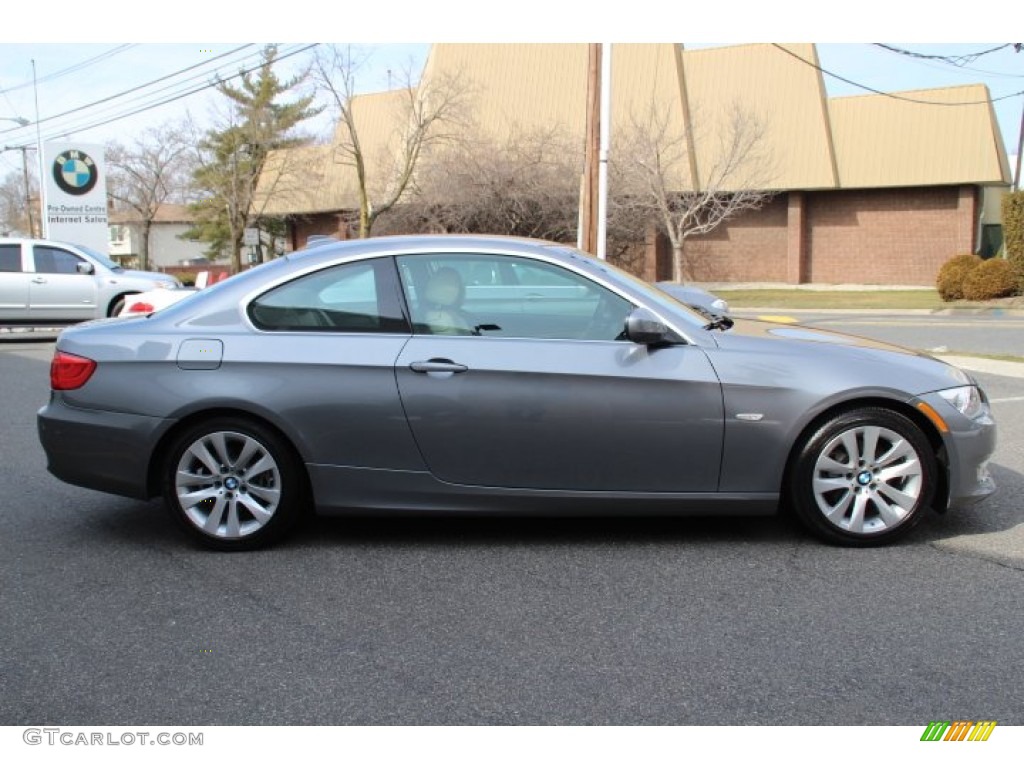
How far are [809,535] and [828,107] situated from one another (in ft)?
123

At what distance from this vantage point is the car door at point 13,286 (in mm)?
16641

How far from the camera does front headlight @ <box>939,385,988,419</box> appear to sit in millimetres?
4699

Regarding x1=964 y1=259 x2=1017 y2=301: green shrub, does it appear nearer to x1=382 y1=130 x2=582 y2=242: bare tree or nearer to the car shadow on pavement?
x1=382 y1=130 x2=582 y2=242: bare tree

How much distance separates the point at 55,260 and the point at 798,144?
29905 mm

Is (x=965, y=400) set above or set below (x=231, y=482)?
above

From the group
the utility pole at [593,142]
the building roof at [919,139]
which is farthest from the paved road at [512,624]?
the building roof at [919,139]

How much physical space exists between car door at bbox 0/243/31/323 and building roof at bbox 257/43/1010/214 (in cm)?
2505

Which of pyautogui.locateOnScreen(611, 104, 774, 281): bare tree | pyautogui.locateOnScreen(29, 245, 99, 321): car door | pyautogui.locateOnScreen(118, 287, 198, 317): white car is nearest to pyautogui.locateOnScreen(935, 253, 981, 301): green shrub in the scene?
pyautogui.locateOnScreen(611, 104, 774, 281): bare tree

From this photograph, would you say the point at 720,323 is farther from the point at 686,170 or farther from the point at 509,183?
the point at 686,170

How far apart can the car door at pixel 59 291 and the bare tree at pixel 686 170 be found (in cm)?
2388

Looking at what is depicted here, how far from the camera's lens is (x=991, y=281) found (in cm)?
2620

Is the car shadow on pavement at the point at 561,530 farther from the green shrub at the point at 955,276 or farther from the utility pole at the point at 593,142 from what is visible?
the green shrub at the point at 955,276

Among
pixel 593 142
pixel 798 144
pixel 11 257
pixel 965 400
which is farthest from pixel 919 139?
pixel 965 400

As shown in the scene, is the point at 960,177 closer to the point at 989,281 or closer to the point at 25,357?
the point at 989,281
